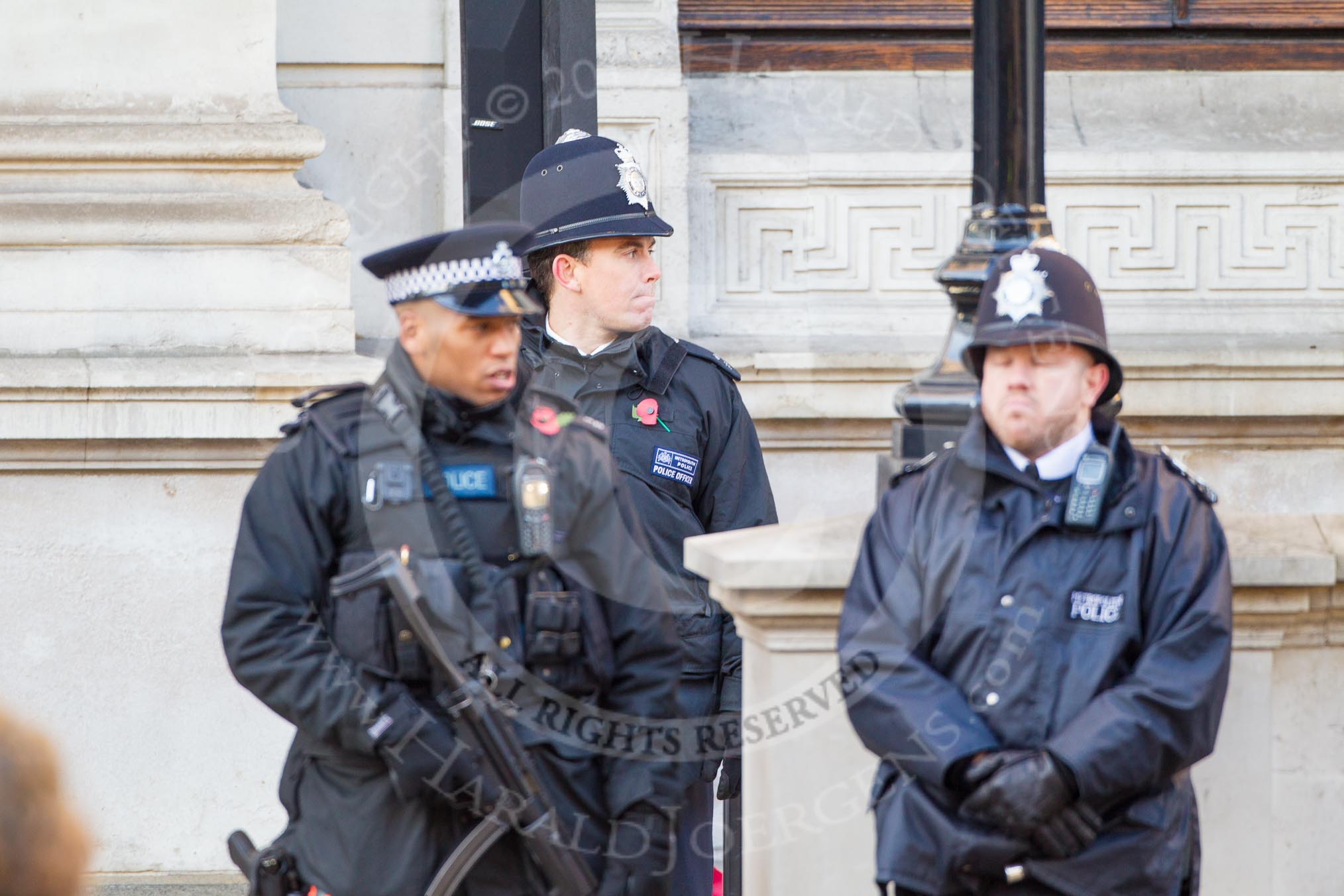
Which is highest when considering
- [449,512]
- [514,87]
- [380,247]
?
[514,87]

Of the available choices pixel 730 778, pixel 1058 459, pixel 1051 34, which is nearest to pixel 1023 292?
pixel 1058 459

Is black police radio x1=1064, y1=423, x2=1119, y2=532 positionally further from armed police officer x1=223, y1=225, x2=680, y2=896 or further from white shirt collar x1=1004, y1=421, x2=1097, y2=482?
armed police officer x1=223, y1=225, x2=680, y2=896

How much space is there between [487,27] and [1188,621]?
2453 mm

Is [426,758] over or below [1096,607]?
below

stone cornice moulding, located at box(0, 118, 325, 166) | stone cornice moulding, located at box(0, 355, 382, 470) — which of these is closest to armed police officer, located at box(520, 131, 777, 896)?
stone cornice moulding, located at box(0, 355, 382, 470)

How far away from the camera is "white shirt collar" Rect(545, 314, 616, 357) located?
4.12m

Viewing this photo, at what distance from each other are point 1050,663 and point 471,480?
1042 millimetres

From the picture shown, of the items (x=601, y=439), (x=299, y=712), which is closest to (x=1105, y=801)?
(x=601, y=439)

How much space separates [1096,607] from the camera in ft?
9.34

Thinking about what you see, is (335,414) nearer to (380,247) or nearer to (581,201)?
(581,201)

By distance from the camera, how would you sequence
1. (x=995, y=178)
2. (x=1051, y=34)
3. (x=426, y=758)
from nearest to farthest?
1. (x=426, y=758)
2. (x=995, y=178)
3. (x=1051, y=34)

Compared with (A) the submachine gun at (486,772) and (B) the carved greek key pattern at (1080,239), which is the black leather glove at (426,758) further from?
(B) the carved greek key pattern at (1080,239)

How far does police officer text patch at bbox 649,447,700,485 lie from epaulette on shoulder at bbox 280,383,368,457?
1017 mm

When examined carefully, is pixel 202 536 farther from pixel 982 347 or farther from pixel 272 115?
pixel 982 347
